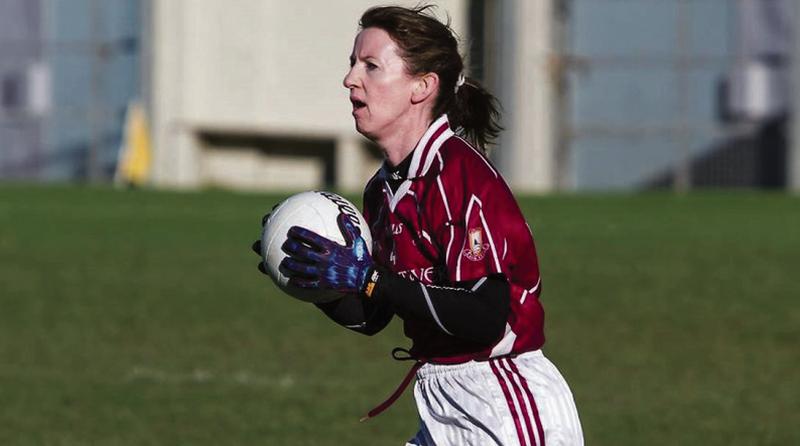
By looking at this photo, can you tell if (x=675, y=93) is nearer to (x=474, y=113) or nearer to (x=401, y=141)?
(x=474, y=113)

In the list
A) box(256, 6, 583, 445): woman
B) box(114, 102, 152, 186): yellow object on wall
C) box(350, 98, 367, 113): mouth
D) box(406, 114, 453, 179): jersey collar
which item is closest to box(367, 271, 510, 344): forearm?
box(256, 6, 583, 445): woman

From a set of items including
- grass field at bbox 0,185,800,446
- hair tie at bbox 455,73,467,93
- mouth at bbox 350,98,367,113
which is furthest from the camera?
grass field at bbox 0,185,800,446

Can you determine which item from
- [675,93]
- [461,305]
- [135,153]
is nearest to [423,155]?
[461,305]

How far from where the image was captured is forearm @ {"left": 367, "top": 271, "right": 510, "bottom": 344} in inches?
197

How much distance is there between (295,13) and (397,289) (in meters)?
43.9

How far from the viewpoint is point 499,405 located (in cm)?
528

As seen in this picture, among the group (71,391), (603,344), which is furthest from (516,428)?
(603,344)

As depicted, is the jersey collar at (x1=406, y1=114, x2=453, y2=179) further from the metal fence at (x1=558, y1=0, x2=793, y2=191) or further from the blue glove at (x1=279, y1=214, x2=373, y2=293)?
the metal fence at (x1=558, y1=0, x2=793, y2=191)

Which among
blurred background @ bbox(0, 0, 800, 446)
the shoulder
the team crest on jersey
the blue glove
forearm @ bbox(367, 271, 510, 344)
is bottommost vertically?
blurred background @ bbox(0, 0, 800, 446)


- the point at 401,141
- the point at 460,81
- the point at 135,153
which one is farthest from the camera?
the point at 135,153

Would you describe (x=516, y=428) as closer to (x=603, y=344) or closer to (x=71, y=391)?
(x=71, y=391)

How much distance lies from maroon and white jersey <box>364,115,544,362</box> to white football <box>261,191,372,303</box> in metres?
0.14

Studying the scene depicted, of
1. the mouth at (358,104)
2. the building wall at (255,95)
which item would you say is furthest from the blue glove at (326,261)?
the building wall at (255,95)

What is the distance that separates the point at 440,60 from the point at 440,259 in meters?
0.68
